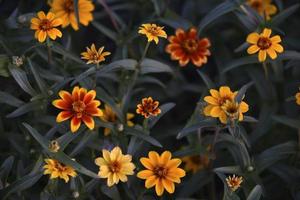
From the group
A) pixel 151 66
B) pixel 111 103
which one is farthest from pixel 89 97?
pixel 151 66

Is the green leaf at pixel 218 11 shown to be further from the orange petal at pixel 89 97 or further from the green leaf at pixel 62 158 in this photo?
the green leaf at pixel 62 158

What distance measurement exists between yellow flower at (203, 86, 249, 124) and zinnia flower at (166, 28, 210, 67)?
419mm

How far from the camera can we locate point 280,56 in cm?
210

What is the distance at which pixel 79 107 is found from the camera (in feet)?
5.61

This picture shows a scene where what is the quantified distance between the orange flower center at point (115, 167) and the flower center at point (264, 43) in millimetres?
679

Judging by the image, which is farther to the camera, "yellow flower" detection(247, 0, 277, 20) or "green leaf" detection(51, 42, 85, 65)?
"yellow flower" detection(247, 0, 277, 20)

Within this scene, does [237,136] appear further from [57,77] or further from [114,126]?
[57,77]

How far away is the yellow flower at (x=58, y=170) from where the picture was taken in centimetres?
165

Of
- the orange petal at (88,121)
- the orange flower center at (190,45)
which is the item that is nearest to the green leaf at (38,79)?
the orange petal at (88,121)

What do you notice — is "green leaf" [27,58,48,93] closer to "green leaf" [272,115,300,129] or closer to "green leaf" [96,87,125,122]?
"green leaf" [96,87,125,122]

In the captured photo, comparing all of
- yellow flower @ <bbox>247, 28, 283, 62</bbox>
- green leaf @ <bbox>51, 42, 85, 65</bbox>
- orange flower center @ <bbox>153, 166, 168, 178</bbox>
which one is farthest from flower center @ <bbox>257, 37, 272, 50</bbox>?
green leaf @ <bbox>51, 42, 85, 65</bbox>

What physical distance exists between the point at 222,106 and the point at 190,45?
22.3 inches

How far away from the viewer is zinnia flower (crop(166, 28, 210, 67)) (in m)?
2.19

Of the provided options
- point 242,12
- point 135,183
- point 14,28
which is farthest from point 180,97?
point 14,28
